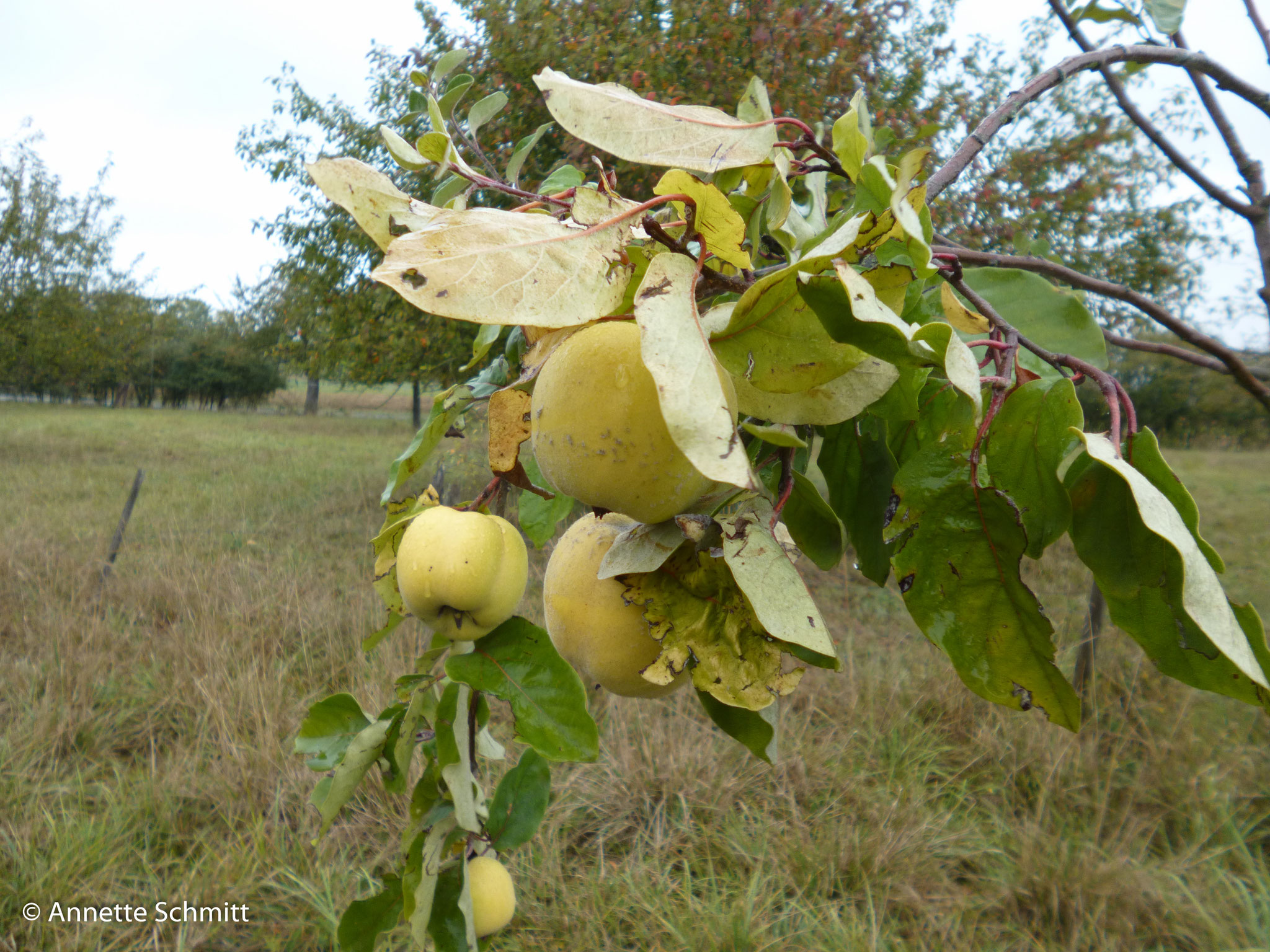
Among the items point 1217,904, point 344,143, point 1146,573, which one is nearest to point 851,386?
point 1146,573

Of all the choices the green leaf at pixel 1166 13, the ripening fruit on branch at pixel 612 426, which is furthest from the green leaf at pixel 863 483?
the green leaf at pixel 1166 13

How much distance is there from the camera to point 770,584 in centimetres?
36

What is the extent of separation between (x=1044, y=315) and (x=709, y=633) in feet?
1.36

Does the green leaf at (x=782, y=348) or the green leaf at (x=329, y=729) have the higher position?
the green leaf at (x=782, y=348)

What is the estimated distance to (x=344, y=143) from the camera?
5648mm

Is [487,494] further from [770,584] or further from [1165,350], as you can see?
[1165,350]

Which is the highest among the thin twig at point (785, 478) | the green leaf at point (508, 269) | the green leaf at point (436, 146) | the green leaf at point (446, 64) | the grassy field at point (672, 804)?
the green leaf at point (446, 64)

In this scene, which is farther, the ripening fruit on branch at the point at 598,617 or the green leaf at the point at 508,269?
the ripening fruit on branch at the point at 598,617

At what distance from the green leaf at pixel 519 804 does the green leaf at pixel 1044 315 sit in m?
0.61

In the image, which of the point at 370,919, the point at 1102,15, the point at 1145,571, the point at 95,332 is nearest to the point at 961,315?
the point at 1145,571

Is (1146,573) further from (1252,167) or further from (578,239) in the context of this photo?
(1252,167)

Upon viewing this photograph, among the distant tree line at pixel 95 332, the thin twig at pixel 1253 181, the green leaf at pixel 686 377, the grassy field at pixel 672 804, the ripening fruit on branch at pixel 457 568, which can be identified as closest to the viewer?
the green leaf at pixel 686 377

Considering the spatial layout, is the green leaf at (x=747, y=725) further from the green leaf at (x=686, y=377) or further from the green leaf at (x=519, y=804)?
the green leaf at (x=519, y=804)

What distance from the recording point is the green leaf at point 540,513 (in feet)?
2.16
